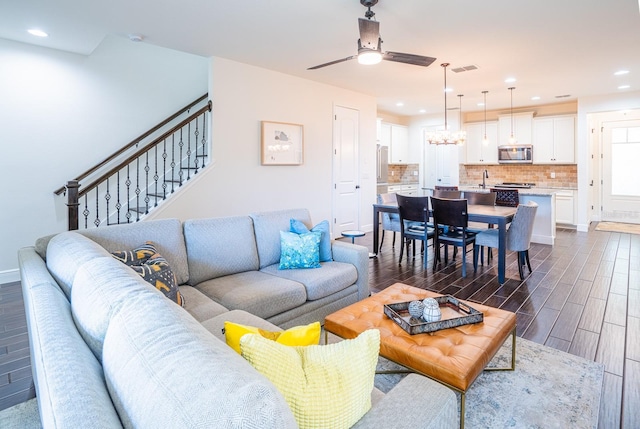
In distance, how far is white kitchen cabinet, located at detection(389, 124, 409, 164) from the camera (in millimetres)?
9383

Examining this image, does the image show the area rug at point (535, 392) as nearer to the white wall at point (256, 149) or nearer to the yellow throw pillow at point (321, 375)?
the yellow throw pillow at point (321, 375)

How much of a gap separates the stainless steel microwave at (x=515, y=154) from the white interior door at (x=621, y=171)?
1.66m

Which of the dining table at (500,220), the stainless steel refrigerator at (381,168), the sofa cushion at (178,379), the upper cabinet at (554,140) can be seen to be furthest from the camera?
the stainless steel refrigerator at (381,168)

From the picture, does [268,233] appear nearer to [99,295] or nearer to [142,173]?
[99,295]

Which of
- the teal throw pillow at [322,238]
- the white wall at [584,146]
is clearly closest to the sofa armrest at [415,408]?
the teal throw pillow at [322,238]

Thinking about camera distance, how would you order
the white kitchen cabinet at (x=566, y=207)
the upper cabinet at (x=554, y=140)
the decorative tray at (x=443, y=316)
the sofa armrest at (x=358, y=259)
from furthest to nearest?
1. the upper cabinet at (x=554, y=140)
2. the white kitchen cabinet at (x=566, y=207)
3. the sofa armrest at (x=358, y=259)
4. the decorative tray at (x=443, y=316)

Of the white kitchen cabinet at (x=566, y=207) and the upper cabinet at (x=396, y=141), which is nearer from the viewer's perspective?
the white kitchen cabinet at (x=566, y=207)

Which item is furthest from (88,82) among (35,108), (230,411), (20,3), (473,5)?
(230,411)

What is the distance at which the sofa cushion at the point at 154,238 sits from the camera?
2.37 meters

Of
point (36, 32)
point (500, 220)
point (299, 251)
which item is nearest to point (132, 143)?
point (36, 32)

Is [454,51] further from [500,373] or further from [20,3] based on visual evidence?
[20,3]

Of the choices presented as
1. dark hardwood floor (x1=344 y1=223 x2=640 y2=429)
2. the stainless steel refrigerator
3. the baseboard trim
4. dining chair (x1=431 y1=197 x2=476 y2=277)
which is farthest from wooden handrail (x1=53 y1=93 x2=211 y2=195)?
the stainless steel refrigerator

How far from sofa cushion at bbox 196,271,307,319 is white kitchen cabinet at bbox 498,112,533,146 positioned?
25.0 ft

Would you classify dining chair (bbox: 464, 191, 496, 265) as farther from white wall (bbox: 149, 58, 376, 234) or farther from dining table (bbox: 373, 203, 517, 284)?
white wall (bbox: 149, 58, 376, 234)
